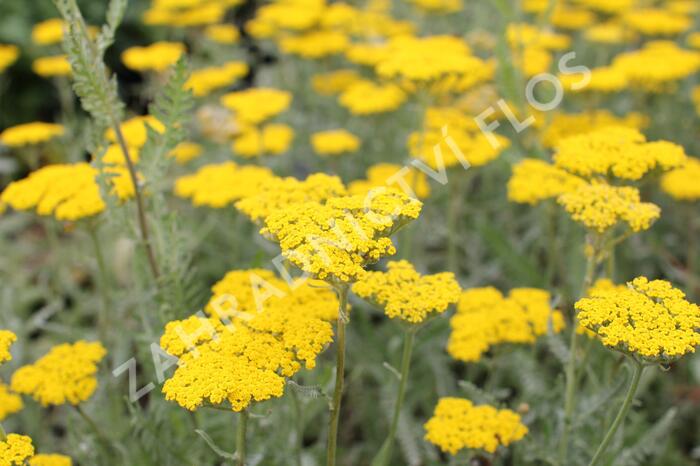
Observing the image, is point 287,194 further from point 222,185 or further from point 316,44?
point 316,44

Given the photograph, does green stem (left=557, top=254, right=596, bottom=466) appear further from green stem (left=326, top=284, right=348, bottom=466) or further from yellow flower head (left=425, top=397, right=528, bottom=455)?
green stem (left=326, top=284, right=348, bottom=466)

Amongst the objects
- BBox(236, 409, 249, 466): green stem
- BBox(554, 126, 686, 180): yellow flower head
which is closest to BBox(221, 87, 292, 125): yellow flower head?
BBox(554, 126, 686, 180): yellow flower head

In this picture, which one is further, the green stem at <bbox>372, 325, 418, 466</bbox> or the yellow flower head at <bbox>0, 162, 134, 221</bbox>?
the yellow flower head at <bbox>0, 162, 134, 221</bbox>

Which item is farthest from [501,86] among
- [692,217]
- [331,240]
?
[331,240]

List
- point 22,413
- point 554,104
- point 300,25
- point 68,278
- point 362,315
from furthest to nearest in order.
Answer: point 300,25
point 68,278
point 554,104
point 362,315
point 22,413

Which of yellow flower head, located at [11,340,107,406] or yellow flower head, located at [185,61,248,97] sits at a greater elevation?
yellow flower head, located at [185,61,248,97]

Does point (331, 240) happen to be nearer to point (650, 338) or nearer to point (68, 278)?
point (650, 338)

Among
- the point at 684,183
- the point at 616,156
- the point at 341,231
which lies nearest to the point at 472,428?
the point at 341,231

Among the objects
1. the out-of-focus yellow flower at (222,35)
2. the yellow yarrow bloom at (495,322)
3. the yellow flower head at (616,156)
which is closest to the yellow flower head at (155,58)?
the out-of-focus yellow flower at (222,35)
